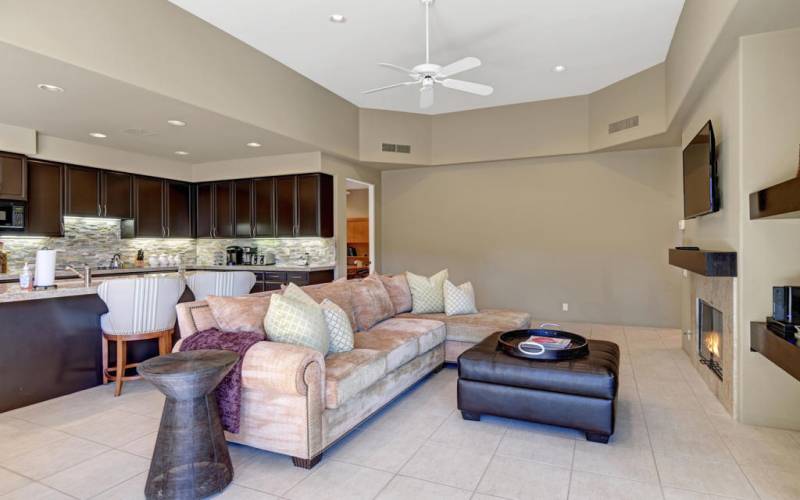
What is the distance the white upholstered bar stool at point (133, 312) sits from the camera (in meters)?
3.72

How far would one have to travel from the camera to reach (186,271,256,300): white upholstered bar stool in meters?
4.53

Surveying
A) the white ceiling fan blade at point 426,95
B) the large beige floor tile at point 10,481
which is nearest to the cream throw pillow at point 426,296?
the white ceiling fan blade at point 426,95

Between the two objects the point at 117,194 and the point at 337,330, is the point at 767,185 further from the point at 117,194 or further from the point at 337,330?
the point at 117,194

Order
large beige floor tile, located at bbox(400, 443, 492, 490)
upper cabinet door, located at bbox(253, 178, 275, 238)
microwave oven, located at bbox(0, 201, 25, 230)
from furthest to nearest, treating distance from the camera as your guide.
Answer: upper cabinet door, located at bbox(253, 178, 275, 238), microwave oven, located at bbox(0, 201, 25, 230), large beige floor tile, located at bbox(400, 443, 492, 490)

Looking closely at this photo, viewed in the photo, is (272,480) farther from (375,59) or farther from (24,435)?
(375,59)

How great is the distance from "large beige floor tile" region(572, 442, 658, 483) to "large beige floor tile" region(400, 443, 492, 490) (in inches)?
22.3

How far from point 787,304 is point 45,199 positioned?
7.60 m

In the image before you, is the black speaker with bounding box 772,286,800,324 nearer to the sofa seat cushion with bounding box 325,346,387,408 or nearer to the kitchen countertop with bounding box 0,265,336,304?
the sofa seat cushion with bounding box 325,346,387,408

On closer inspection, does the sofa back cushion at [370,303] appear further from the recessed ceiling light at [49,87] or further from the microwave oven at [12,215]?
the microwave oven at [12,215]

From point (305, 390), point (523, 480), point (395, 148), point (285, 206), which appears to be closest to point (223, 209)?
point (285, 206)

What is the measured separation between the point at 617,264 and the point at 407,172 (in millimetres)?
3905

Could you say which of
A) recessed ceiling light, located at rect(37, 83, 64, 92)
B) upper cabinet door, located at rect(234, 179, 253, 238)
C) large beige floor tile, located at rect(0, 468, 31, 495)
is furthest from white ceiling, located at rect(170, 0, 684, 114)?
large beige floor tile, located at rect(0, 468, 31, 495)

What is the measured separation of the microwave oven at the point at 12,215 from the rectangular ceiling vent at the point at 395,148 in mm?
4958

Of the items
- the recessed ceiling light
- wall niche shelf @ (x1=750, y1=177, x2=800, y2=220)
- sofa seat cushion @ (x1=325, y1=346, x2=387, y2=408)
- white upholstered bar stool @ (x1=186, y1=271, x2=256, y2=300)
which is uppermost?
the recessed ceiling light
